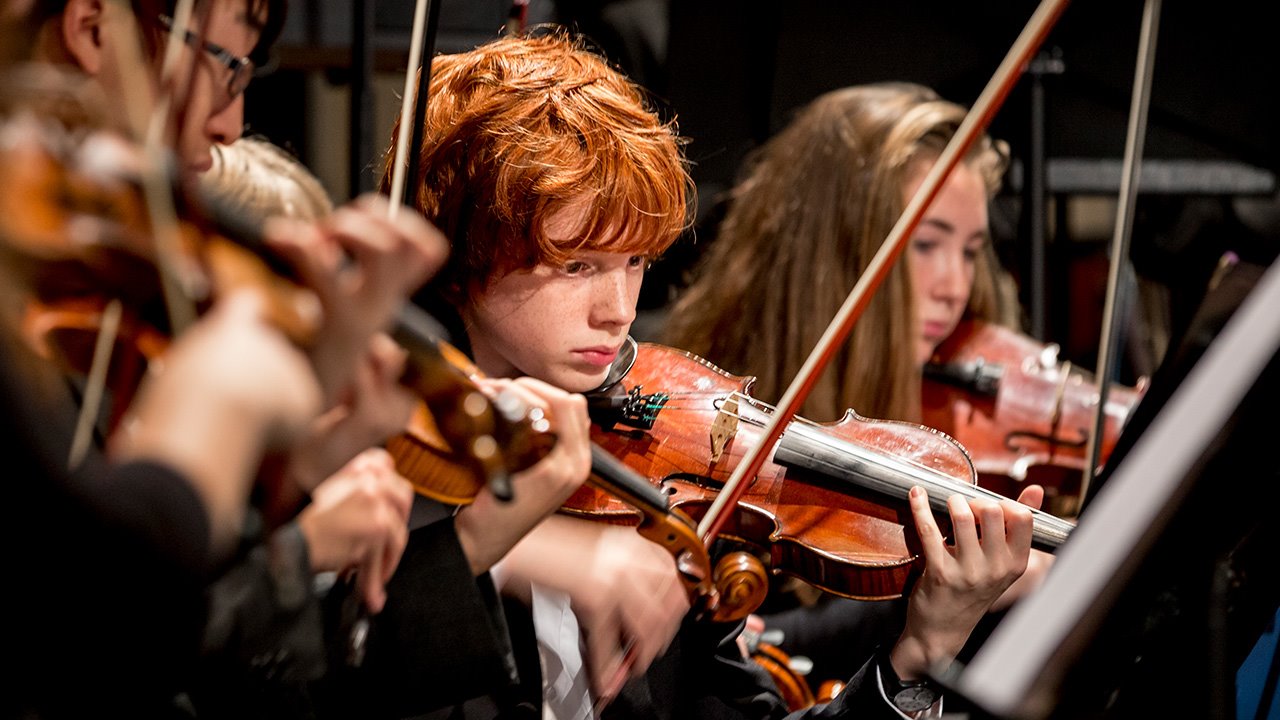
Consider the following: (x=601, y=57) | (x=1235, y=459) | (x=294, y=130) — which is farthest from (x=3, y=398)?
(x=294, y=130)

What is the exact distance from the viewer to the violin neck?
1252mm

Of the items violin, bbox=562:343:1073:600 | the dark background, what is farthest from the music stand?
the dark background

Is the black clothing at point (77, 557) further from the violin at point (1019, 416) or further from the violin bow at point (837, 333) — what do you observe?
the violin at point (1019, 416)

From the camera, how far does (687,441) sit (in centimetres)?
126

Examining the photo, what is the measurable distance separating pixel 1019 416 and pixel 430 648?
4.30ft

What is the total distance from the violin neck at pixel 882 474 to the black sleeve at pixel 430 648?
16.3 inches

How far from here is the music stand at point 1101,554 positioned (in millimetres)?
594

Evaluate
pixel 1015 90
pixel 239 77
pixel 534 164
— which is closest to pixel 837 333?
pixel 534 164

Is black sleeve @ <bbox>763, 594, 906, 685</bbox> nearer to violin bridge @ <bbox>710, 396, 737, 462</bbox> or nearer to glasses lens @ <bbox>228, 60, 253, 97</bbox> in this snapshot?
violin bridge @ <bbox>710, 396, 737, 462</bbox>

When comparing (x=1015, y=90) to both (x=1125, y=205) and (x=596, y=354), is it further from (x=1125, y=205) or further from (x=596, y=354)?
(x=596, y=354)

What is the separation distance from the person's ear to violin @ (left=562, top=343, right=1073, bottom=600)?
582 millimetres

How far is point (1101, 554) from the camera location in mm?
598

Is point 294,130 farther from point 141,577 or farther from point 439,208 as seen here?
point 141,577

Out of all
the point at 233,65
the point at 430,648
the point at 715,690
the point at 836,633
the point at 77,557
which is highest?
the point at 233,65
